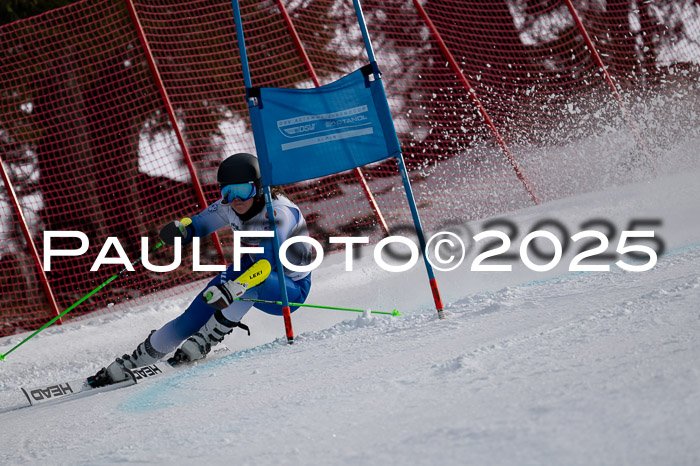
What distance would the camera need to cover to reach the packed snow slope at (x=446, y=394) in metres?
1.66

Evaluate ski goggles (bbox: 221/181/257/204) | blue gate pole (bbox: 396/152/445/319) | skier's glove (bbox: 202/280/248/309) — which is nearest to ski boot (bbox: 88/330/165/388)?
skier's glove (bbox: 202/280/248/309)

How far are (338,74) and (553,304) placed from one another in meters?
5.00

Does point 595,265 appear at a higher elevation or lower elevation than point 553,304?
higher

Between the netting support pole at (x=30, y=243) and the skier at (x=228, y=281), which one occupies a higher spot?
the netting support pole at (x=30, y=243)

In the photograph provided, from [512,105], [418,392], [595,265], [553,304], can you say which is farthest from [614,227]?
[418,392]

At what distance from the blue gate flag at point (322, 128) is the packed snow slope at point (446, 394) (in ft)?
2.68

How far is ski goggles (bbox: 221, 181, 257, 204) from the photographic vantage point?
3.78 meters

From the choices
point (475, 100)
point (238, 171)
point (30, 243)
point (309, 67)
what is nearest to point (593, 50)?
point (475, 100)

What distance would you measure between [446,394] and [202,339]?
1.82m

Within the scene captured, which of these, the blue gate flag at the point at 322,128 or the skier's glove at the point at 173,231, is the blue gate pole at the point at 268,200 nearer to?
the blue gate flag at the point at 322,128

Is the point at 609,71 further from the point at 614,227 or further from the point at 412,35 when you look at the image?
the point at 614,227

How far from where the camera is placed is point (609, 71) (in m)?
8.31

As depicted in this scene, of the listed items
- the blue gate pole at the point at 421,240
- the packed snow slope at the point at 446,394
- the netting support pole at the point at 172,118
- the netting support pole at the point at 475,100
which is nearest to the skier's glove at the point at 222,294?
the packed snow slope at the point at 446,394
